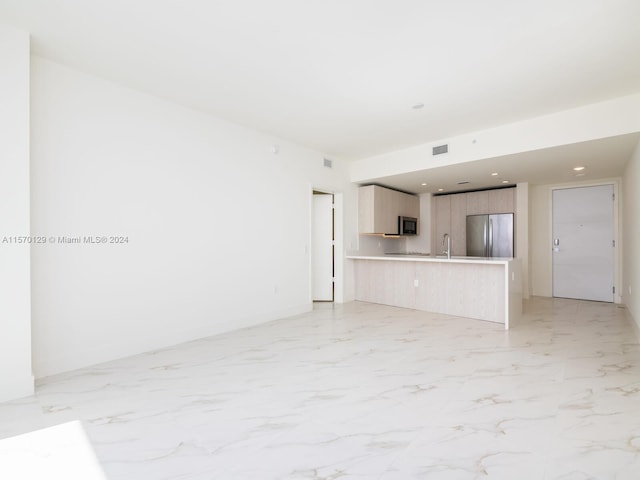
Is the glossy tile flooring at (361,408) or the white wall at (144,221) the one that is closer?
the glossy tile flooring at (361,408)

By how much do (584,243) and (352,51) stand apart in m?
6.30

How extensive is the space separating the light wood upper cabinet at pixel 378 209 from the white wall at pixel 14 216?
4988 mm

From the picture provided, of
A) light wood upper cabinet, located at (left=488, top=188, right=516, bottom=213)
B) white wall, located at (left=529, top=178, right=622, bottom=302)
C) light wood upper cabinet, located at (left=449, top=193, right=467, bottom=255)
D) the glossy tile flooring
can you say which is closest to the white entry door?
white wall, located at (left=529, top=178, right=622, bottom=302)

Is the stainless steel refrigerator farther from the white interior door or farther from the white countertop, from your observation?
the white interior door

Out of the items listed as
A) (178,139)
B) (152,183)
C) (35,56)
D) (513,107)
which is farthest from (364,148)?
(35,56)

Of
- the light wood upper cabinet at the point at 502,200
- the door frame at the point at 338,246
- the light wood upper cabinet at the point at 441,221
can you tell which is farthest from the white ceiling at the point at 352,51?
the light wood upper cabinet at the point at 441,221

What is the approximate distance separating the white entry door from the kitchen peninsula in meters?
2.51

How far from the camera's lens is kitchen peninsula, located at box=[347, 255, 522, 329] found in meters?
4.67

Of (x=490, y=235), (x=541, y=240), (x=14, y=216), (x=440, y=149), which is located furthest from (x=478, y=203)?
(x=14, y=216)

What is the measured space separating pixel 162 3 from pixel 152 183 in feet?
5.97

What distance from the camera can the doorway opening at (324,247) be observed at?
6.32 metres

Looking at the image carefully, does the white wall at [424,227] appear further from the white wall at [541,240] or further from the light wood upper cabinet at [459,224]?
the white wall at [541,240]

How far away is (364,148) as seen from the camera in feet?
18.3


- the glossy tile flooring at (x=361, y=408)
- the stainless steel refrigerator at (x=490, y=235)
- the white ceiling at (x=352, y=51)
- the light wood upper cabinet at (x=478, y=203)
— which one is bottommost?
the glossy tile flooring at (x=361, y=408)
